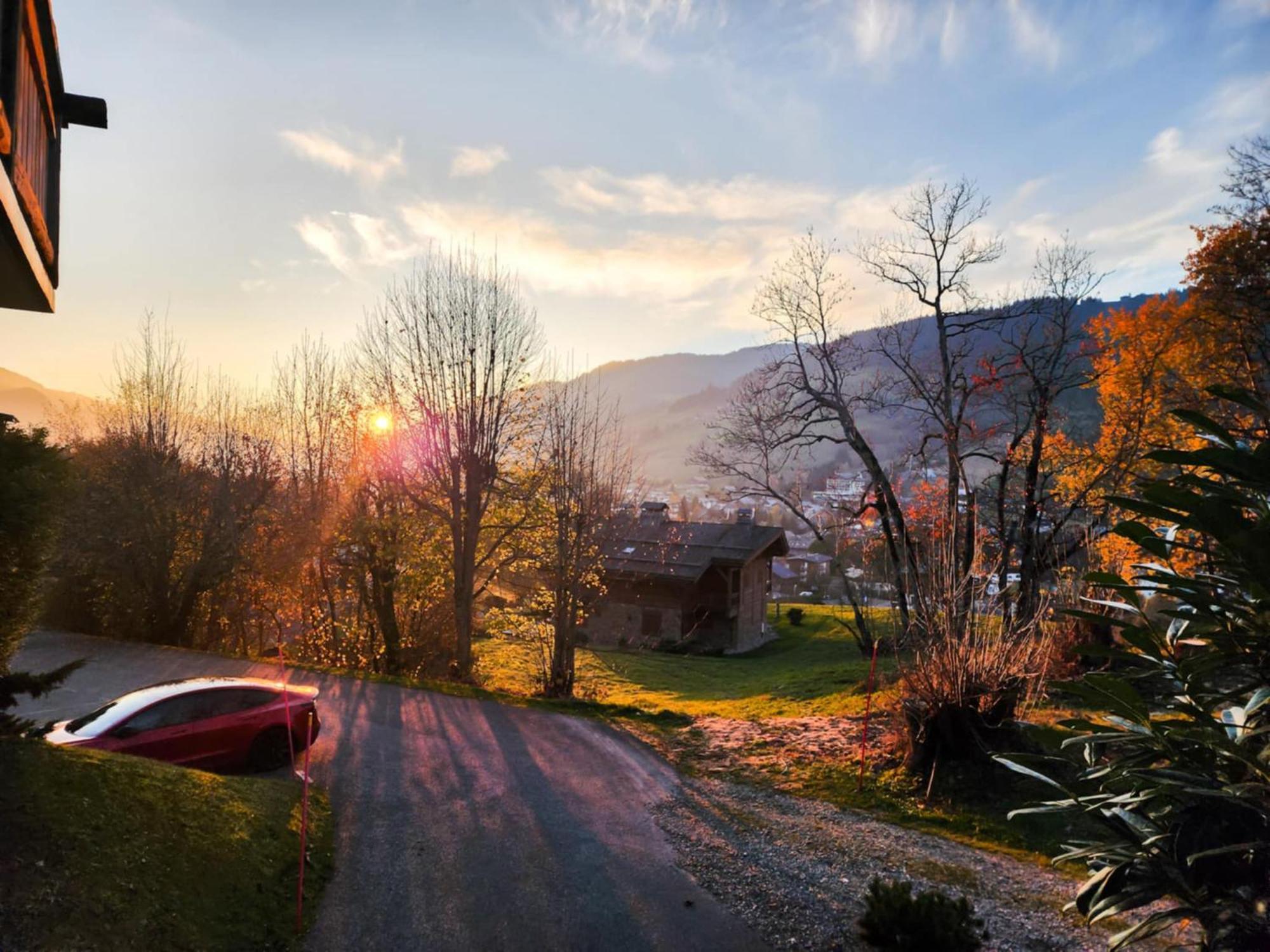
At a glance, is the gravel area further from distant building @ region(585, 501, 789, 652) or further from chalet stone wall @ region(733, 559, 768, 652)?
chalet stone wall @ region(733, 559, 768, 652)

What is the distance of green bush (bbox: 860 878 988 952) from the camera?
233 inches

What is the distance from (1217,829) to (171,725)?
39.2ft

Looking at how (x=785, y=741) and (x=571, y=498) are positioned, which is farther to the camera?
(x=571, y=498)

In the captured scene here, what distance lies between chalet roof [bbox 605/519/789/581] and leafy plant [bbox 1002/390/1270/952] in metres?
31.0

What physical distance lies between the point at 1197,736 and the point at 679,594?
34833 mm

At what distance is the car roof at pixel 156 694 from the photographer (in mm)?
9914

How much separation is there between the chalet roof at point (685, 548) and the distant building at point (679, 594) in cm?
5

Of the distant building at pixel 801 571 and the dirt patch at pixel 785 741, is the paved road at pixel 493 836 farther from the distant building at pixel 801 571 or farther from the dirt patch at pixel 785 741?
the distant building at pixel 801 571

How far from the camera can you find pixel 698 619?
37906 millimetres

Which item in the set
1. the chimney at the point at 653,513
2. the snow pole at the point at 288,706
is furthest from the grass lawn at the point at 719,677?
the chimney at the point at 653,513

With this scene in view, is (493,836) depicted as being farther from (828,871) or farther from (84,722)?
(84,722)

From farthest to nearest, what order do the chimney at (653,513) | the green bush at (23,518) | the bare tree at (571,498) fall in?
the chimney at (653,513), the bare tree at (571,498), the green bush at (23,518)

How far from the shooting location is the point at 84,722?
10352 millimetres

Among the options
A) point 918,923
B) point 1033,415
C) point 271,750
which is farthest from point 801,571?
point 918,923
